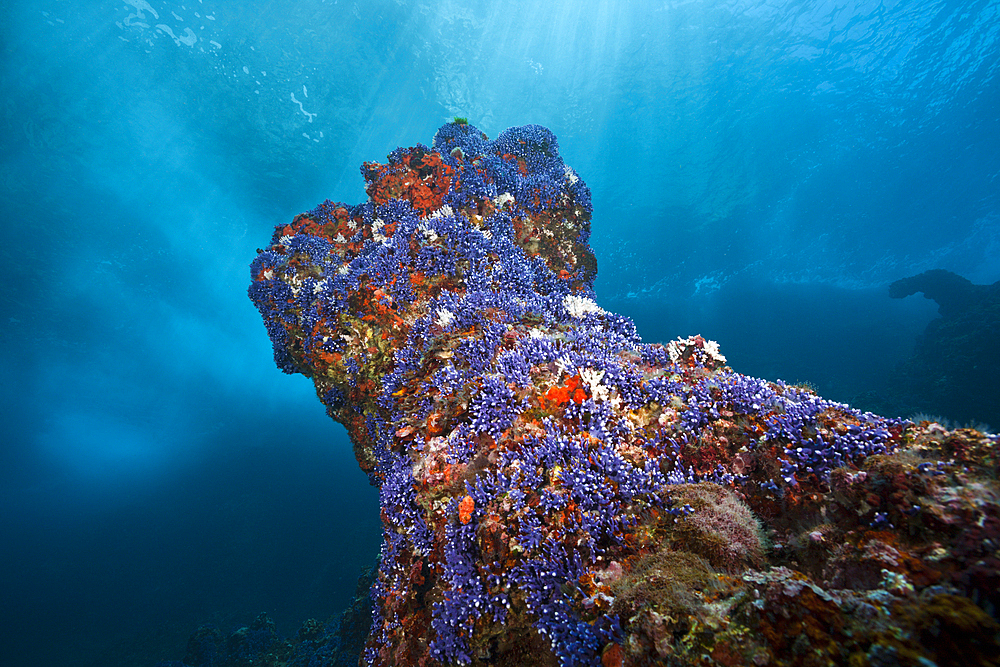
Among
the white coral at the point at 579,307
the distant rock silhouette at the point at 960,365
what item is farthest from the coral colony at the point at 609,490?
the distant rock silhouette at the point at 960,365

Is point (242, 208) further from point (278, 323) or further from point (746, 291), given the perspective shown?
point (746, 291)

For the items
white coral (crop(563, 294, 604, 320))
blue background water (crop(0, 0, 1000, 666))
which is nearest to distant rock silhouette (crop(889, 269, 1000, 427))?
blue background water (crop(0, 0, 1000, 666))

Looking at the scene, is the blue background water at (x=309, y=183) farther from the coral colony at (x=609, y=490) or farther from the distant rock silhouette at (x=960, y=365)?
the coral colony at (x=609, y=490)

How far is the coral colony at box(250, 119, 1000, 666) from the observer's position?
5.42ft

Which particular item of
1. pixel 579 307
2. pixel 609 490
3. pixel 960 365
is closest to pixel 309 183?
pixel 579 307

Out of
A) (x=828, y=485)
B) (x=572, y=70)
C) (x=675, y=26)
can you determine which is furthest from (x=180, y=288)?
(x=675, y=26)

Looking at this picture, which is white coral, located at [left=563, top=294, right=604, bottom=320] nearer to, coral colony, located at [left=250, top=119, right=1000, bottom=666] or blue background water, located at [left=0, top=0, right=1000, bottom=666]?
coral colony, located at [left=250, top=119, right=1000, bottom=666]

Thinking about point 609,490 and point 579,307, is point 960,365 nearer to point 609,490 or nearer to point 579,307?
point 579,307

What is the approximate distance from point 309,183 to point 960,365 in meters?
54.1

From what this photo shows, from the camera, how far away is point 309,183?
29766 millimetres

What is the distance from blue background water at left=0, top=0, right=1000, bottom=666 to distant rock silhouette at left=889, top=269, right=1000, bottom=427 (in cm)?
1092

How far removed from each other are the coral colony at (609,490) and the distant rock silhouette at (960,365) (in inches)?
1197

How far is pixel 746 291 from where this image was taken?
2507 inches

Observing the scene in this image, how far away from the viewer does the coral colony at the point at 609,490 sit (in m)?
1.65
